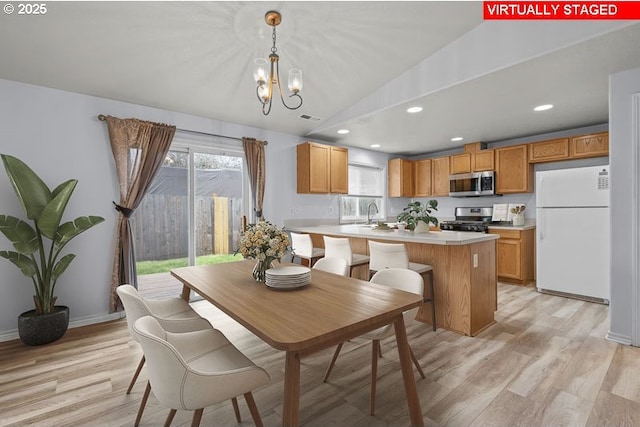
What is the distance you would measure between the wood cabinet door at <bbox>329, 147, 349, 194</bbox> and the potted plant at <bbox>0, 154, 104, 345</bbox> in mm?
3197

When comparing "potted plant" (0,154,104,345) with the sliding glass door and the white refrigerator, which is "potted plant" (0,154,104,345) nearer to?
the sliding glass door

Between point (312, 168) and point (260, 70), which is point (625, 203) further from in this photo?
point (312, 168)

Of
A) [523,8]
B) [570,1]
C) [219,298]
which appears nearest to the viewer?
[219,298]

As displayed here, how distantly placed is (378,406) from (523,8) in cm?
304

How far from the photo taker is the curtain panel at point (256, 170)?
409cm

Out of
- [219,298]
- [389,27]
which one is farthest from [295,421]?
[389,27]

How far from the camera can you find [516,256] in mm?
4359

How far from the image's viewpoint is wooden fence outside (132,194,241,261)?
138 inches

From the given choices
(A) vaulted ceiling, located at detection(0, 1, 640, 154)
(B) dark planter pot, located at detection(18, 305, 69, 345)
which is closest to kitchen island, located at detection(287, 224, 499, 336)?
(A) vaulted ceiling, located at detection(0, 1, 640, 154)

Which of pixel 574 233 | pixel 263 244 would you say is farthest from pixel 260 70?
pixel 574 233

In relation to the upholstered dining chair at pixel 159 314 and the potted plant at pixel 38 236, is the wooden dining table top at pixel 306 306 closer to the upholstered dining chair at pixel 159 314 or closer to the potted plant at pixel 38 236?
the upholstered dining chair at pixel 159 314

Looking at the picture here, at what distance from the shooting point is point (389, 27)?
237 cm

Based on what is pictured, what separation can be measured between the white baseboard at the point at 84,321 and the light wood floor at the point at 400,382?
12cm

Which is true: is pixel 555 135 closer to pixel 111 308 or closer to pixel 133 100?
pixel 133 100
